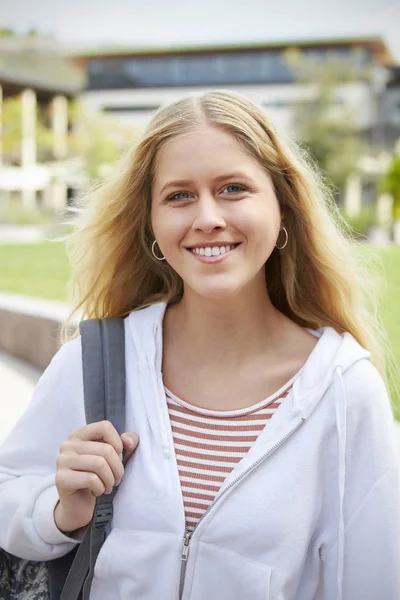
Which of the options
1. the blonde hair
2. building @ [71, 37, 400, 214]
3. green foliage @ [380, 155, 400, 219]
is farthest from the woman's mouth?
building @ [71, 37, 400, 214]

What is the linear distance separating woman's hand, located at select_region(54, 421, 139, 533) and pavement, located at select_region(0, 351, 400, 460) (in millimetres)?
2540

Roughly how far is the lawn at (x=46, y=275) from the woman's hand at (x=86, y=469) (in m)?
5.17

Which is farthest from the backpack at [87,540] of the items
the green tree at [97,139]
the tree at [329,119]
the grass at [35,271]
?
the green tree at [97,139]

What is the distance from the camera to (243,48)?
172ft

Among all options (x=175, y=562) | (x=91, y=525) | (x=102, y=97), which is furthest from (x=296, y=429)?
(x=102, y=97)

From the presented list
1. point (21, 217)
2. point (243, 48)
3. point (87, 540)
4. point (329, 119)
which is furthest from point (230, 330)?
point (243, 48)

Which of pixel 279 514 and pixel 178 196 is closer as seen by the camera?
pixel 279 514

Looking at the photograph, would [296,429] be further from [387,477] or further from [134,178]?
[134,178]

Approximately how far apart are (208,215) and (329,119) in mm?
34788

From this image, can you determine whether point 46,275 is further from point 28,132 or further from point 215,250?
point 28,132

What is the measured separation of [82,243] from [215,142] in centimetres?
58

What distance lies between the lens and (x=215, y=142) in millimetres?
1731

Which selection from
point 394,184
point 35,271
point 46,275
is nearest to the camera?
point 46,275

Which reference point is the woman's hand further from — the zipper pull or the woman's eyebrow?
the woman's eyebrow
